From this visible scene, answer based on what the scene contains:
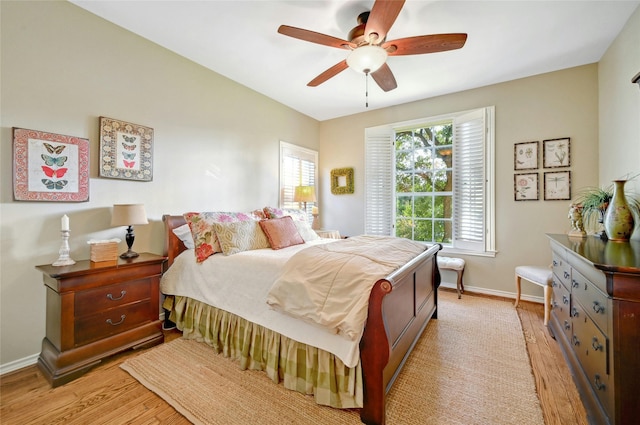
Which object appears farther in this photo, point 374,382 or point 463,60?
point 463,60

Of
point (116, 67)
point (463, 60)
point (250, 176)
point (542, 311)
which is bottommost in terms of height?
point (542, 311)

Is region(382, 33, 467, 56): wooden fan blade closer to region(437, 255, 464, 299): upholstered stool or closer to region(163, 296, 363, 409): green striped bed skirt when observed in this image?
region(163, 296, 363, 409): green striped bed skirt

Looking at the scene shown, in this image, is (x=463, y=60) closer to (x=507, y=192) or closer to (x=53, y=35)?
(x=507, y=192)

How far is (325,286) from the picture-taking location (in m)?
1.54

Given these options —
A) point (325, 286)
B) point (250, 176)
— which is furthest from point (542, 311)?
point (250, 176)

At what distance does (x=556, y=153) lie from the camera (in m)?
3.12

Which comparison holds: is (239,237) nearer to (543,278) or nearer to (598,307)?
(598,307)

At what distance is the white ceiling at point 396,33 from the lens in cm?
213

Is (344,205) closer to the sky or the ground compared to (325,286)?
closer to the sky

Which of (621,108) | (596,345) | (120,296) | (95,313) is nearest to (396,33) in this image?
(621,108)

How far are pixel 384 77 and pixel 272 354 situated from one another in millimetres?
2553

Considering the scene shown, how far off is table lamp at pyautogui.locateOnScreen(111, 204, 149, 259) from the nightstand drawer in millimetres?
284

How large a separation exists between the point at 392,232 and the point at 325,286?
9.82 ft

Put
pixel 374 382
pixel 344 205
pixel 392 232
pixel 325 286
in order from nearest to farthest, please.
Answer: pixel 374 382, pixel 325 286, pixel 392 232, pixel 344 205
